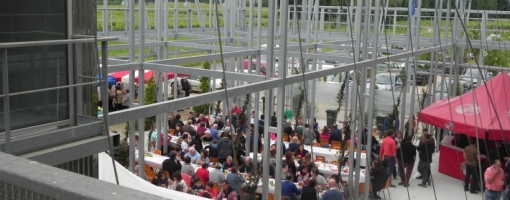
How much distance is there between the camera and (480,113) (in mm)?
9609

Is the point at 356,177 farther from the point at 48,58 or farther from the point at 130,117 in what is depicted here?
the point at 48,58

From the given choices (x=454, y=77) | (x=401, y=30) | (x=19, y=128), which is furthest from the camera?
(x=401, y=30)

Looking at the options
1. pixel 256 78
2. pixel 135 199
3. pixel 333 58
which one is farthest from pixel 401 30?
pixel 135 199

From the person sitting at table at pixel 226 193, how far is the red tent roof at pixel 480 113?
335 cm

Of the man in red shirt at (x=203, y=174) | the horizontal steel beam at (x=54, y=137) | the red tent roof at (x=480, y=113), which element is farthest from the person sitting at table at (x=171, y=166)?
the horizontal steel beam at (x=54, y=137)

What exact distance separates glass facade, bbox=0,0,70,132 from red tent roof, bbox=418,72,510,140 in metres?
6.98

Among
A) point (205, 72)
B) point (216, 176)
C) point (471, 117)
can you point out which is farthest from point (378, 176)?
point (205, 72)

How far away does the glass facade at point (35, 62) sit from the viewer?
9.50 feet

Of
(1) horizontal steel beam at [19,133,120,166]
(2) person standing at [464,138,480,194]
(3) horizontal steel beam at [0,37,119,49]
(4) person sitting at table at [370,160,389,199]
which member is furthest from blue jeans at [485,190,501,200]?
(3) horizontal steel beam at [0,37,119,49]

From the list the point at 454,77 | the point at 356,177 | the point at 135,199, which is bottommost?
the point at 356,177

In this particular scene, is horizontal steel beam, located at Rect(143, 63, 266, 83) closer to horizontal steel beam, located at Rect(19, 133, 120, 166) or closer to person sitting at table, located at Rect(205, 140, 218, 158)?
horizontal steel beam, located at Rect(19, 133, 120, 166)

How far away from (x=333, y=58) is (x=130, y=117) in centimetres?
593

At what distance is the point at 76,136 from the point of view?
9.87 feet

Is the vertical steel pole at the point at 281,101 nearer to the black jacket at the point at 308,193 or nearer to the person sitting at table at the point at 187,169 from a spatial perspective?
the black jacket at the point at 308,193
